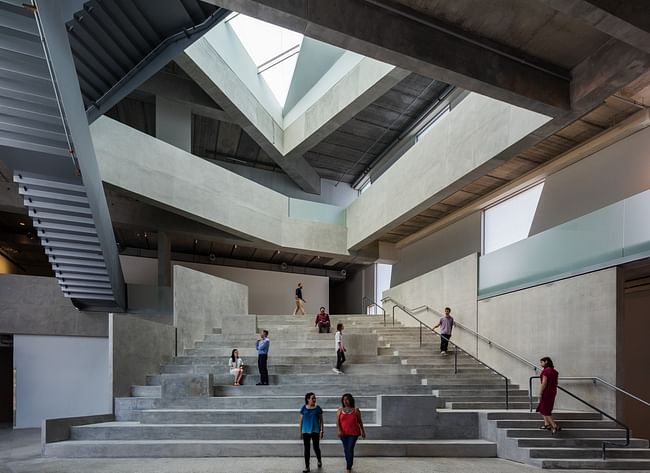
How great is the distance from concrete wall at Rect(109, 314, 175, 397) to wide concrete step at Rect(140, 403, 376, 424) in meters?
1.94

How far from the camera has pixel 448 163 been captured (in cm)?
1562

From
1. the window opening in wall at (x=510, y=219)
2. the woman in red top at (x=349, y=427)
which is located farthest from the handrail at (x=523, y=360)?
the woman in red top at (x=349, y=427)

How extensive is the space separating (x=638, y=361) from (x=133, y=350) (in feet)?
43.9

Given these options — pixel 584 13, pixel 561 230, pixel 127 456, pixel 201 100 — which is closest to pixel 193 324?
pixel 127 456

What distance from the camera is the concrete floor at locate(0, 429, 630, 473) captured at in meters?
8.61

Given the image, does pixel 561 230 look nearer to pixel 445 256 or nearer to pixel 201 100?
pixel 445 256

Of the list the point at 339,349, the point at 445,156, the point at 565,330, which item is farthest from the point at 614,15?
the point at 339,349

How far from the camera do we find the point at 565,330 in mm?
11961

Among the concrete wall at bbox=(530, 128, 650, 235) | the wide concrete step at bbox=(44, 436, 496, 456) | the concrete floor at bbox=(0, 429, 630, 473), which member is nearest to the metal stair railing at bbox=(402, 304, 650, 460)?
the concrete floor at bbox=(0, 429, 630, 473)

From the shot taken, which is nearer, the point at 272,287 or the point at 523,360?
the point at 523,360

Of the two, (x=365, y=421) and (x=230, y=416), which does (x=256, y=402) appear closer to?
(x=230, y=416)

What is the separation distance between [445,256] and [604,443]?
1194 cm

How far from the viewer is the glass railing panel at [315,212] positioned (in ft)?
75.7

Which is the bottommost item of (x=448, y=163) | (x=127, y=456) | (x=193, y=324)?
(x=127, y=456)
